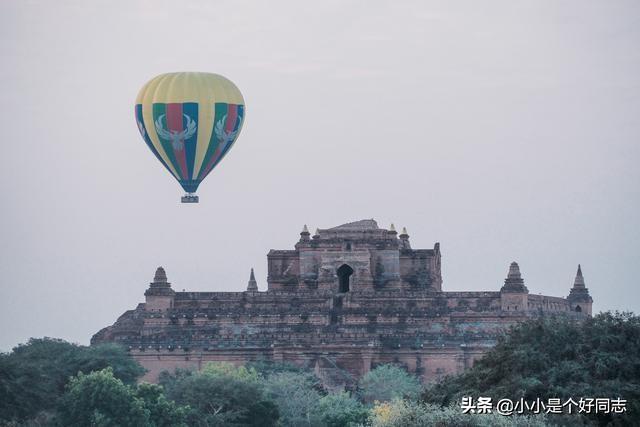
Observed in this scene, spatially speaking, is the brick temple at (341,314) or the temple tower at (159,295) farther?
the temple tower at (159,295)

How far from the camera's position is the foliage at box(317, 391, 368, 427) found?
11688 centimetres

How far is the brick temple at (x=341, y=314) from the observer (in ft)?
454

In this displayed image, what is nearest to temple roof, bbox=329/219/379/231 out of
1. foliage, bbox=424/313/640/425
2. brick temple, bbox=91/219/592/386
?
brick temple, bbox=91/219/592/386

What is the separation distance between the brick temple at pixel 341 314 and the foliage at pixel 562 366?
116 feet

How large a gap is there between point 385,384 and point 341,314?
1402 centimetres

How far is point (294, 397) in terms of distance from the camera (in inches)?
4835

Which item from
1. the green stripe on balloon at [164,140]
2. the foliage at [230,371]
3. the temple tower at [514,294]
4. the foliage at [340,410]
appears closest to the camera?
the foliage at [340,410]

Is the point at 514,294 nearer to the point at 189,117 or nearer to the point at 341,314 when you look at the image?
the point at 341,314

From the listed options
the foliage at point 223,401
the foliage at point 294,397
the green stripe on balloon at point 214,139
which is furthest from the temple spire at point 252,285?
the foliage at point 223,401

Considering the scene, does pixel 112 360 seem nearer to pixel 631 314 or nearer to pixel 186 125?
pixel 186 125

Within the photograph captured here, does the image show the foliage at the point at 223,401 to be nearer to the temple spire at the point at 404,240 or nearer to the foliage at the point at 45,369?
the foliage at the point at 45,369

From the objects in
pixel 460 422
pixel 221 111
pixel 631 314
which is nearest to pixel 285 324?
pixel 221 111

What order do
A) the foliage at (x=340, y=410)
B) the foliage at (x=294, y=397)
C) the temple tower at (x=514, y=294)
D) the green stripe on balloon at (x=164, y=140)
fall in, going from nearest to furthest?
the foliage at (x=340, y=410) → the foliage at (x=294, y=397) → the green stripe on balloon at (x=164, y=140) → the temple tower at (x=514, y=294)

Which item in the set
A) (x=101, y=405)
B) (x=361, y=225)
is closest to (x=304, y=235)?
(x=361, y=225)
